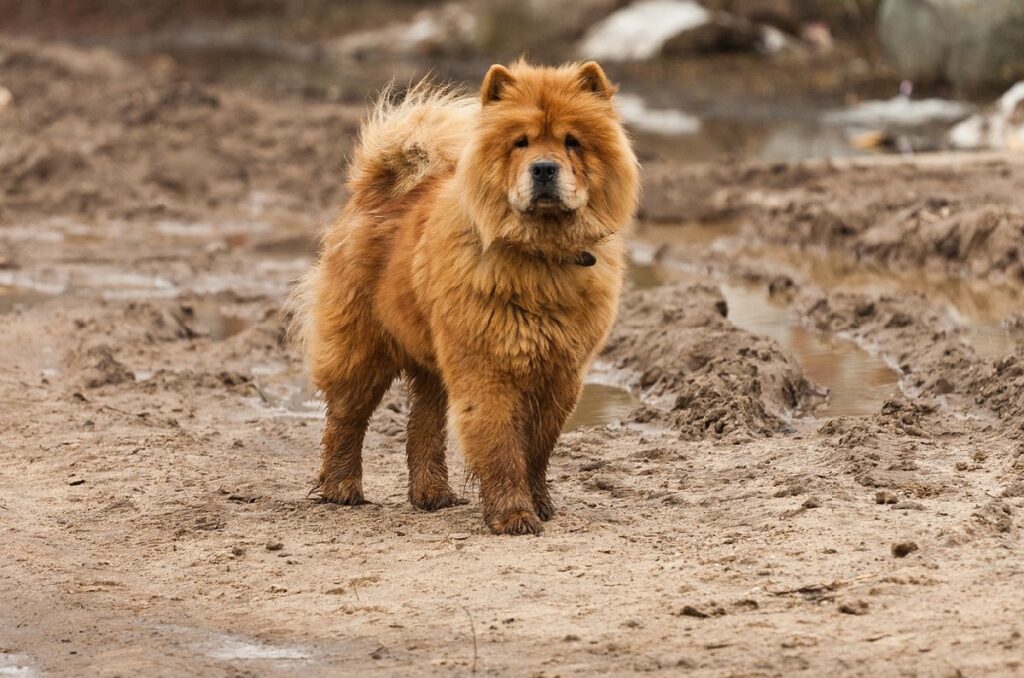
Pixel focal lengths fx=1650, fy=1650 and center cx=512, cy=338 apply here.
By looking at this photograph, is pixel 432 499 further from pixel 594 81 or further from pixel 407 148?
pixel 594 81

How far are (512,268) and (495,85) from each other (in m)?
0.81

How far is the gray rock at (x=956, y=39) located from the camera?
2327 centimetres

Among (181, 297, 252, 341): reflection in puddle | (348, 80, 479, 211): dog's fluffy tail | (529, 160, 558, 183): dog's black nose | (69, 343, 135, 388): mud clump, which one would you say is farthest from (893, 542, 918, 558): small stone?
(181, 297, 252, 341): reflection in puddle

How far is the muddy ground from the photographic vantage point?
6.09 meters

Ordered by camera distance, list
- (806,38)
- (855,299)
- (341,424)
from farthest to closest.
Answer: (806,38), (855,299), (341,424)

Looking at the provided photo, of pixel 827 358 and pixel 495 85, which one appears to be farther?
pixel 827 358

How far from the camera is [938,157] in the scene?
18359 mm

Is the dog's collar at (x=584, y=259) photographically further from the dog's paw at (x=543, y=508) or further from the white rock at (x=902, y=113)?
the white rock at (x=902, y=113)

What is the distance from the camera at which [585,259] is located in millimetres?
7340

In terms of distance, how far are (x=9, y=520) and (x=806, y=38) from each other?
2493cm

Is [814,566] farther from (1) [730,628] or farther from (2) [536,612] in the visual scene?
(2) [536,612]

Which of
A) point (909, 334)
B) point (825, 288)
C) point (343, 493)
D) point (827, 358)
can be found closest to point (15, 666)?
point (343, 493)

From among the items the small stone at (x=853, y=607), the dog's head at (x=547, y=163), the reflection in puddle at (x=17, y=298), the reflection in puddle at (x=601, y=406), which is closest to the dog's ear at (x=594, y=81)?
the dog's head at (x=547, y=163)

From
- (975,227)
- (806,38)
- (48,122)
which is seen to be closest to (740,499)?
(975,227)
